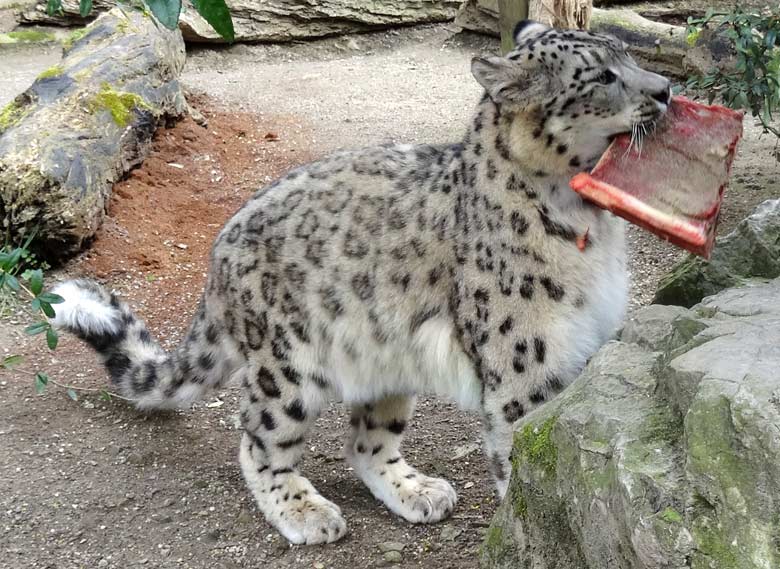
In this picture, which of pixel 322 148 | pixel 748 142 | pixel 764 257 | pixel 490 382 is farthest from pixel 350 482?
pixel 748 142

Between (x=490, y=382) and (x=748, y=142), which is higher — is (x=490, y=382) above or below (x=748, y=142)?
above

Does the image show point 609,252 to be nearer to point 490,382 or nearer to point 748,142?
point 490,382

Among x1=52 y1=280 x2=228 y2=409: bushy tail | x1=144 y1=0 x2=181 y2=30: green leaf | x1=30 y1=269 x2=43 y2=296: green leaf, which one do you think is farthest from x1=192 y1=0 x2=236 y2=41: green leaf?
x1=52 y1=280 x2=228 y2=409: bushy tail

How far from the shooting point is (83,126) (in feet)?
24.0

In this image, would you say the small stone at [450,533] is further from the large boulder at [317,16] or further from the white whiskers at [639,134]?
the large boulder at [317,16]

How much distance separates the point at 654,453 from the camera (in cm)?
252

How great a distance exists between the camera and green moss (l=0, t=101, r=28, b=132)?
7.19m

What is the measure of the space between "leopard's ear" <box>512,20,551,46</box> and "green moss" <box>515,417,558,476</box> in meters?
1.67

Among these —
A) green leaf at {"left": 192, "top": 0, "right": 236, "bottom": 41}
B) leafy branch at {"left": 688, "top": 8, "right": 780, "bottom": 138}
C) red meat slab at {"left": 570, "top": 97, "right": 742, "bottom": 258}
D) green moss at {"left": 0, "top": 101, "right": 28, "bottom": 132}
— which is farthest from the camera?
green moss at {"left": 0, "top": 101, "right": 28, "bottom": 132}

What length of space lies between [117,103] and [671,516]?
639 centimetres

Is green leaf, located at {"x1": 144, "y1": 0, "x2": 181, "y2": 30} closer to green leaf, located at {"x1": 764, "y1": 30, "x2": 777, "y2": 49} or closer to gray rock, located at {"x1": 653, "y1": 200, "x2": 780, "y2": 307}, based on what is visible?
gray rock, located at {"x1": 653, "y1": 200, "x2": 780, "y2": 307}

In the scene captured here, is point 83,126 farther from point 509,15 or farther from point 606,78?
point 606,78

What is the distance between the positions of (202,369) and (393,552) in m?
1.29

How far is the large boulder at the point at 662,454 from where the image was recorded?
7.39 feet
